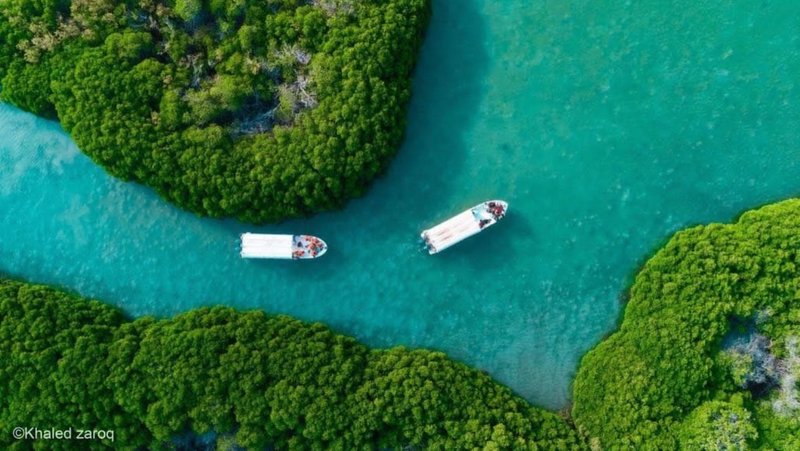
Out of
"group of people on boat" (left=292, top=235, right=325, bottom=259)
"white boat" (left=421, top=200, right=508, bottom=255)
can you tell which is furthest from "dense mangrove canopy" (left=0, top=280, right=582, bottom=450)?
"white boat" (left=421, top=200, right=508, bottom=255)

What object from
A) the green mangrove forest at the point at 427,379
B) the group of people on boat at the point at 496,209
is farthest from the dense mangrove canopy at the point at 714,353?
the group of people on boat at the point at 496,209

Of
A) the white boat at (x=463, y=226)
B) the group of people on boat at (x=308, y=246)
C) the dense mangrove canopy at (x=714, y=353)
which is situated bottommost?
the dense mangrove canopy at (x=714, y=353)

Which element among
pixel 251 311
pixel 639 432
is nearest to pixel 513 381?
pixel 639 432

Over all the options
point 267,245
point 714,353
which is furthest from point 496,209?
point 714,353

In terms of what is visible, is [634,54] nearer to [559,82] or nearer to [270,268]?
[559,82]

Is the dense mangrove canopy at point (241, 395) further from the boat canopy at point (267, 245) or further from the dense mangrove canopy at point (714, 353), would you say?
the boat canopy at point (267, 245)

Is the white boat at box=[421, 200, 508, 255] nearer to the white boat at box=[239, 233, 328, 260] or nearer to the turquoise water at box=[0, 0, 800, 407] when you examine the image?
the turquoise water at box=[0, 0, 800, 407]
